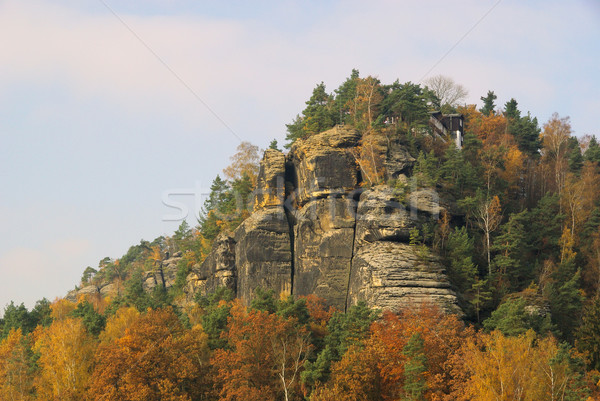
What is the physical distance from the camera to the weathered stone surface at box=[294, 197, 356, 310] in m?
59.8

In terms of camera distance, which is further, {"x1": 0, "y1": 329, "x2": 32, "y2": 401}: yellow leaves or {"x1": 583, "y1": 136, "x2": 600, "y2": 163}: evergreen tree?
{"x1": 583, "y1": 136, "x2": 600, "y2": 163}: evergreen tree

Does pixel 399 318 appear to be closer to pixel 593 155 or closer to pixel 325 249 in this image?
pixel 325 249

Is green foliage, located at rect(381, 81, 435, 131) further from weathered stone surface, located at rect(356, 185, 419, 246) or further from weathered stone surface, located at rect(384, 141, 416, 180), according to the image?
weathered stone surface, located at rect(356, 185, 419, 246)

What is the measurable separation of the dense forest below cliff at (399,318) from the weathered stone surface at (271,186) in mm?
1744

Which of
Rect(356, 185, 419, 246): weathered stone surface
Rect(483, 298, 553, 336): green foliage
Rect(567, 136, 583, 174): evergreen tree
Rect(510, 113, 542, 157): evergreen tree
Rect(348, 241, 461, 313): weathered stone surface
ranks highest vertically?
Rect(510, 113, 542, 157): evergreen tree

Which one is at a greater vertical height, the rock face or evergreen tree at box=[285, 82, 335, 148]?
evergreen tree at box=[285, 82, 335, 148]

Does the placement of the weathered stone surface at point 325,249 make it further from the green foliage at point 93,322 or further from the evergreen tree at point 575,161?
the evergreen tree at point 575,161

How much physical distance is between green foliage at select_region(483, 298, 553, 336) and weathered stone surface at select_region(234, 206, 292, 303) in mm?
19288

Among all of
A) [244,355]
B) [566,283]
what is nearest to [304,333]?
[244,355]

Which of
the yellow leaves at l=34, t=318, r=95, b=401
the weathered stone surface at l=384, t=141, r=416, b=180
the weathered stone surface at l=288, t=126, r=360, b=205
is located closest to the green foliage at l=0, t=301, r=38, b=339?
the yellow leaves at l=34, t=318, r=95, b=401

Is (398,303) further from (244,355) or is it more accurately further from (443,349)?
(244,355)

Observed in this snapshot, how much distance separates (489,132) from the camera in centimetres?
8800

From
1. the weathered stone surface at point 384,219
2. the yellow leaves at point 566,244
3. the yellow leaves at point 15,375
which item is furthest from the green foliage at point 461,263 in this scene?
the yellow leaves at point 15,375

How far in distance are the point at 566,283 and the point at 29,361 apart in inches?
1806
